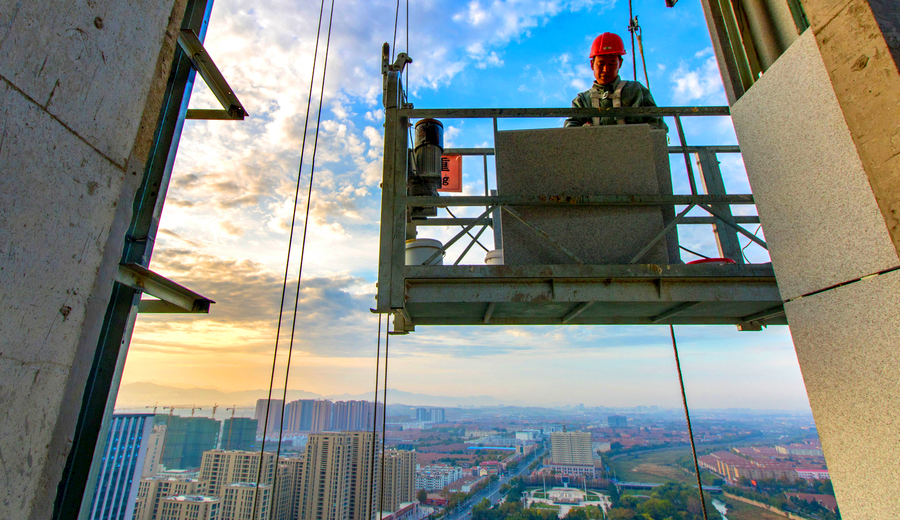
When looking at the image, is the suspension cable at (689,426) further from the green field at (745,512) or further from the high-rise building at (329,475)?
the high-rise building at (329,475)

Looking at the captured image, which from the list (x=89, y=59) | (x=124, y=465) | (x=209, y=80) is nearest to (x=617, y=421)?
(x=124, y=465)

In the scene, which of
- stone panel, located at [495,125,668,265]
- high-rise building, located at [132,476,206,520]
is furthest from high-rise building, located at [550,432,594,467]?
high-rise building, located at [132,476,206,520]

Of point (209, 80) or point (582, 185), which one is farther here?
point (582, 185)

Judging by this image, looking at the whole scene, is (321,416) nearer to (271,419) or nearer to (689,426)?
(271,419)

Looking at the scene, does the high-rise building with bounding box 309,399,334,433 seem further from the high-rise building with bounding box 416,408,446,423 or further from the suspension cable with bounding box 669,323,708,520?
the high-rise building with bounding box 416,408,446,423

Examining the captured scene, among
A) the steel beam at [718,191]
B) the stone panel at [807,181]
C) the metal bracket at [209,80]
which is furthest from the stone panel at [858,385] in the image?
the metal bracket at [209,80]

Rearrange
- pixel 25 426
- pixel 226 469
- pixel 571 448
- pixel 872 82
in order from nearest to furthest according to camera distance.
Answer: pixel 25 426 → pixel 872 82 → pixel 571 448 → pixel 226 469

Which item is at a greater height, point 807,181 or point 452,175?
point 452,175
